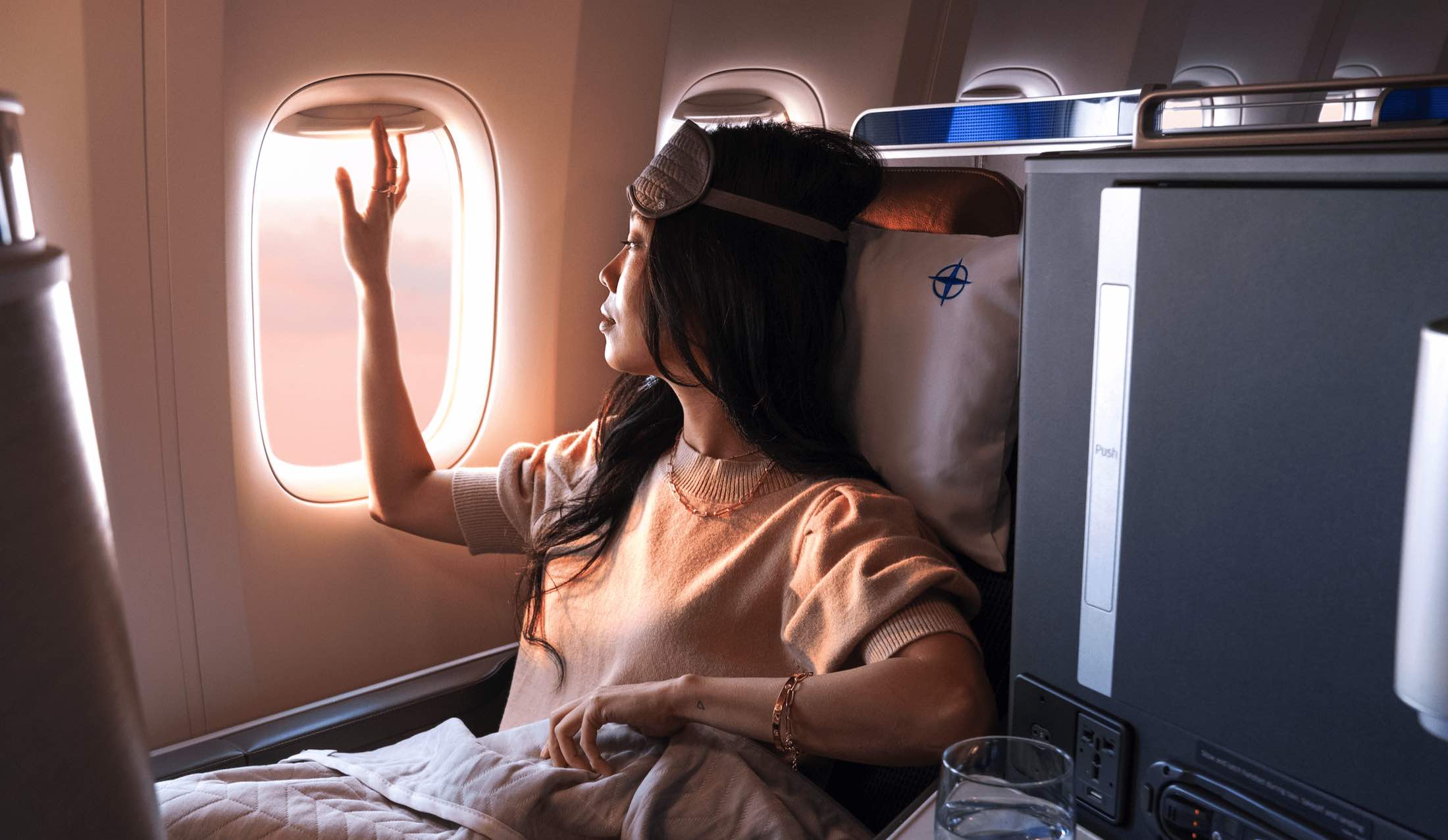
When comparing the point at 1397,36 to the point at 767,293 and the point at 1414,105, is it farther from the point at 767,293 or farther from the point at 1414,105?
the point at 1414,105

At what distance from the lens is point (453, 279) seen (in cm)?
239

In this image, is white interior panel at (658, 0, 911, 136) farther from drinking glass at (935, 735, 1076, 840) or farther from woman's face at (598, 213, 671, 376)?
drinking glass at (935, 735, 1076, 840)

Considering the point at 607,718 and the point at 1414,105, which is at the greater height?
the point at 1414,105

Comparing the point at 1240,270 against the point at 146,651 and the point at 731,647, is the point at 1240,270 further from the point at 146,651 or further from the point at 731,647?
the point at 146,651

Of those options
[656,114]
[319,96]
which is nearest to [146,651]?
[319,96]

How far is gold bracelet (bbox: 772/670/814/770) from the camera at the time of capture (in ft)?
4.46

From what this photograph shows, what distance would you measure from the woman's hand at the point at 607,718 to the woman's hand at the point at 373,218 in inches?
40.5

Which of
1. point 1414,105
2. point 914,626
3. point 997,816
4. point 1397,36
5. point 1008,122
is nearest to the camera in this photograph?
point 1414,105

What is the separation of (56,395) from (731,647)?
1.42 metres

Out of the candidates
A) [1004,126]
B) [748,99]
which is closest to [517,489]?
[1004,126]

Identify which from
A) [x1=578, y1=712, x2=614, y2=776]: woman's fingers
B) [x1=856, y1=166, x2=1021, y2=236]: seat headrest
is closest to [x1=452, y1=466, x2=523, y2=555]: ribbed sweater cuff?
[x1=578, y1=712, x2=614, y2=776]: woman's fingers

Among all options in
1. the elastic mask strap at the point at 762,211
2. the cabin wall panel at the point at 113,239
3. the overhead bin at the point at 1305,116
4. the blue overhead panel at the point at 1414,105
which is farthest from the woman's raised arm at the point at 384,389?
the blue overhead panel at the point at 1414,105

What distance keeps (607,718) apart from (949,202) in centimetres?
92

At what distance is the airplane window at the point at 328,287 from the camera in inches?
81.5
